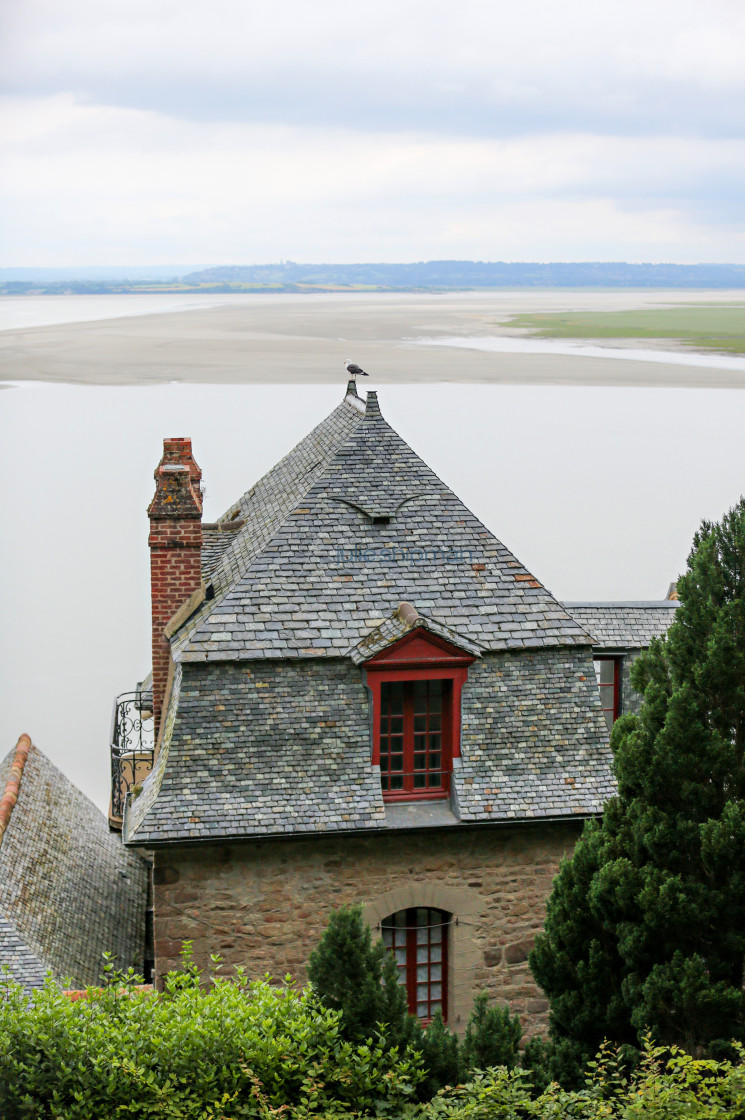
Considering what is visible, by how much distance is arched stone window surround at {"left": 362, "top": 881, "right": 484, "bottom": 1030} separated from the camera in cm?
1694

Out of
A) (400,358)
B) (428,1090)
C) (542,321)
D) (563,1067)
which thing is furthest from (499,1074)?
(542,321)

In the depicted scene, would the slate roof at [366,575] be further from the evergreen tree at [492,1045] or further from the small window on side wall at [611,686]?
the evergreen tree at [492,1045]

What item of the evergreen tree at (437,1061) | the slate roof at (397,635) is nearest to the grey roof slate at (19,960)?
the slate roof at (397,635)

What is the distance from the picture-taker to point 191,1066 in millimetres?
11234

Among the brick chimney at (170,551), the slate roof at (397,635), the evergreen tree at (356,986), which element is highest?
the brick chimney at (170,551)

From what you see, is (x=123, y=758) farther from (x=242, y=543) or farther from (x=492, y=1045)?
(x=492, y=1045)

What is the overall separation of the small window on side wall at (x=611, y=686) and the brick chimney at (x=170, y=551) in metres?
6.48

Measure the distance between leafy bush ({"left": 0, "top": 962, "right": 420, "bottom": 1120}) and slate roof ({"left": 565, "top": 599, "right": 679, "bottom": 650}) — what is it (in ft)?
30.1

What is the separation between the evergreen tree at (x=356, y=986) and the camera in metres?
11.7

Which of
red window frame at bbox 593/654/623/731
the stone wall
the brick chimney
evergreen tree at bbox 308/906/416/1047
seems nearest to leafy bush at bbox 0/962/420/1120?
evergreen tree at bbox 308/906/416/1047


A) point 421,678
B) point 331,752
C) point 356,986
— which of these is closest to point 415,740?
point 421,678

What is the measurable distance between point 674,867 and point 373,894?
520 cm

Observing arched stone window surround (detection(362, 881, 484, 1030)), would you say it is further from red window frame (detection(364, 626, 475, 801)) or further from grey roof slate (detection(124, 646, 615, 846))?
red window frame (detection(364, 626, 475, 801))

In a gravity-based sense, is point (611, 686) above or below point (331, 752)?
above
